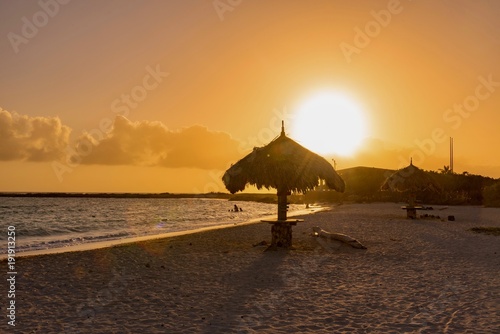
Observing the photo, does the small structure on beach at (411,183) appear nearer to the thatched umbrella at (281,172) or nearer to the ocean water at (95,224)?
the ocean water at (95,224)

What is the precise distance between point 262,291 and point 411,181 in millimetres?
23930

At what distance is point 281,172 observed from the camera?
15.2 meters

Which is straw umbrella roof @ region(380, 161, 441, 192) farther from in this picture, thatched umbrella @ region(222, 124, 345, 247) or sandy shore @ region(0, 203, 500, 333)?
thatched umbrella @ region(222, 124, 345, 247)

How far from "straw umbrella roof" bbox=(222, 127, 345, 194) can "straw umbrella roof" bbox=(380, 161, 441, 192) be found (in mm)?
16376

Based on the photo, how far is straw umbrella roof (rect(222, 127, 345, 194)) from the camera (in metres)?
15.3

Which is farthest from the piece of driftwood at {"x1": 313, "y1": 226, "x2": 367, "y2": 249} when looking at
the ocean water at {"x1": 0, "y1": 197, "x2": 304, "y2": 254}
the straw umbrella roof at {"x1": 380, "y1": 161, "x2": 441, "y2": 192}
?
the straw umbrella roof at {"x1": 380, "y1": 161, "x2": 441, "y2": 192}

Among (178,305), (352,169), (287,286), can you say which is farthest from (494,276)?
(352,169)

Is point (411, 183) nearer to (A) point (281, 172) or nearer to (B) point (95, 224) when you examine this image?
(A) point (281, 172)

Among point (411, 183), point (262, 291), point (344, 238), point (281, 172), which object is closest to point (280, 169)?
point (281, 172)

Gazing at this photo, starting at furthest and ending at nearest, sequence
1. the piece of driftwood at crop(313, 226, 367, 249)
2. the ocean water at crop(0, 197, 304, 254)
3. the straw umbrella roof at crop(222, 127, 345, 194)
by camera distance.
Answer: the ocean water at crop(0, 197, 304, 254), the piece of driftwood at crop(313, 226, 367, 249), the straw umbrella roof at crop(222, 127, 345, 194)

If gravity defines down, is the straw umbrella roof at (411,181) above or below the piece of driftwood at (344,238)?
above

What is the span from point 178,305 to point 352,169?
83074mm

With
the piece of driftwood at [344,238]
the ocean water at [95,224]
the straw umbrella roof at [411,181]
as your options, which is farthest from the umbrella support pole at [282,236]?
the straw umbrella roof at [411,181]

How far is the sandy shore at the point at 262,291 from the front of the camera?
7.08 meters
